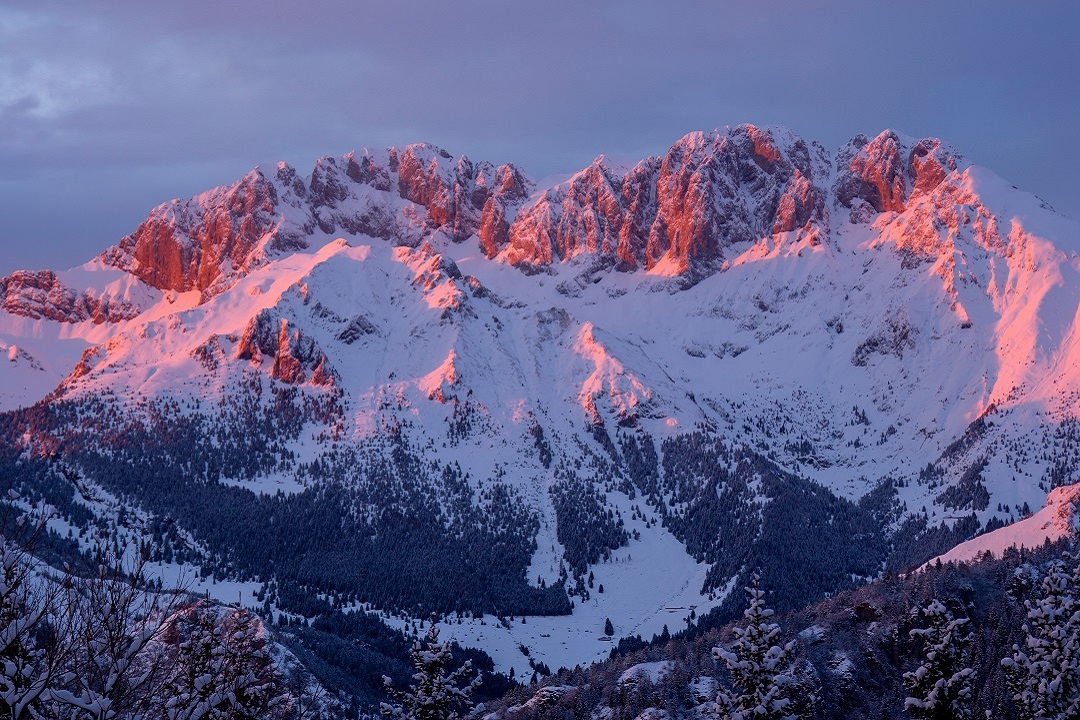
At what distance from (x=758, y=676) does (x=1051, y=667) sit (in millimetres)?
14865

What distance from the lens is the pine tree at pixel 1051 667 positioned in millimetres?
A: 40969

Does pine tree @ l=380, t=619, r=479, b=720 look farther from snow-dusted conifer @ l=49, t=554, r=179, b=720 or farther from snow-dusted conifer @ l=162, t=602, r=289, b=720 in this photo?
snow-dusted conifer @ l=49, t=554, r=179, b=720

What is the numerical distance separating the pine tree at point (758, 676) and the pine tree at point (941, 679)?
7546 mm

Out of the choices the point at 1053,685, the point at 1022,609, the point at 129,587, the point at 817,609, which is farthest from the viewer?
the point at 817,609

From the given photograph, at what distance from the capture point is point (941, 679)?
40.4 meters

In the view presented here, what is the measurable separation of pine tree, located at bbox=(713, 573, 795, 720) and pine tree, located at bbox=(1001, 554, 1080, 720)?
12.5m

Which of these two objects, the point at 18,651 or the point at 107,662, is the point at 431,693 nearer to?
the point at 107,662

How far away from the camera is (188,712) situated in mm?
22156

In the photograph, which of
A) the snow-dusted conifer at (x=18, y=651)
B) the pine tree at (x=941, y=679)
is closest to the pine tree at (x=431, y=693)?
the pine tree at (x=941, y=679)

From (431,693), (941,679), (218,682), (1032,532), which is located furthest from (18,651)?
(1032,532)

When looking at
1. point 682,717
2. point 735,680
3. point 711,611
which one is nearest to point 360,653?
point 711,611

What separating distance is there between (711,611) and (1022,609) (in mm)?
101783

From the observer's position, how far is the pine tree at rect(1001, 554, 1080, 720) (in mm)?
40969

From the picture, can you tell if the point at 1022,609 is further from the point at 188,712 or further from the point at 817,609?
the point at 188,712
